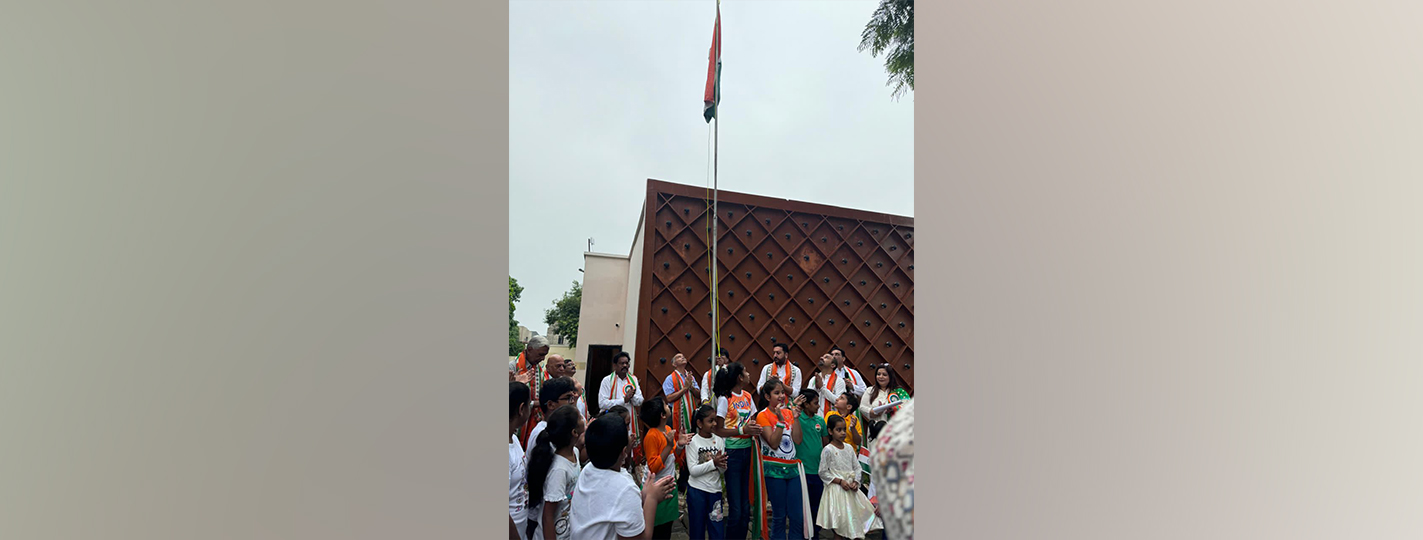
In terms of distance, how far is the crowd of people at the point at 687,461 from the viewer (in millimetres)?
2096

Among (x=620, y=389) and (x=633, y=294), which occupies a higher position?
(x=633, y=294)

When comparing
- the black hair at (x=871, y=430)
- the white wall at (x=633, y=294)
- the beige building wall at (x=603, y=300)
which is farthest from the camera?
the beige building wall at (x=603, y=300)

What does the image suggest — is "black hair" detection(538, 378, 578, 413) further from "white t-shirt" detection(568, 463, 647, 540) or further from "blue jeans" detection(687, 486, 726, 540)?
"white t-shirt" detection(568, 463, 647, 540)

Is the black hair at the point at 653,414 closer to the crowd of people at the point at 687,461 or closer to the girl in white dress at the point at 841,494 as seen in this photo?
the crowd of people at the point at 687,461

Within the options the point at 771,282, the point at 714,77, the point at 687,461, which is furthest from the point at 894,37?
the point at 687,461

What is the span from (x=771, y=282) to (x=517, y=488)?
16.3 feet

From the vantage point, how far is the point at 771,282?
23.3ft

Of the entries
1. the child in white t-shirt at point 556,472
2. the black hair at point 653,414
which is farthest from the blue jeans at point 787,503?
the child in white t-shirt at point 556,472

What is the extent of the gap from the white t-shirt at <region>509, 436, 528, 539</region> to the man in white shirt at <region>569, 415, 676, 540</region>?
0.91 ft

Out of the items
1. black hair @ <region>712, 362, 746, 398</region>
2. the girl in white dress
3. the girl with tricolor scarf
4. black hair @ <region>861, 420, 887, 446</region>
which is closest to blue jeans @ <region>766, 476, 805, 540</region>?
the girl with tricolor scarf

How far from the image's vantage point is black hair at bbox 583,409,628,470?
81.7 inches

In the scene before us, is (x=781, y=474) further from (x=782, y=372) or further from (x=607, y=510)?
(x=782, y=372)
